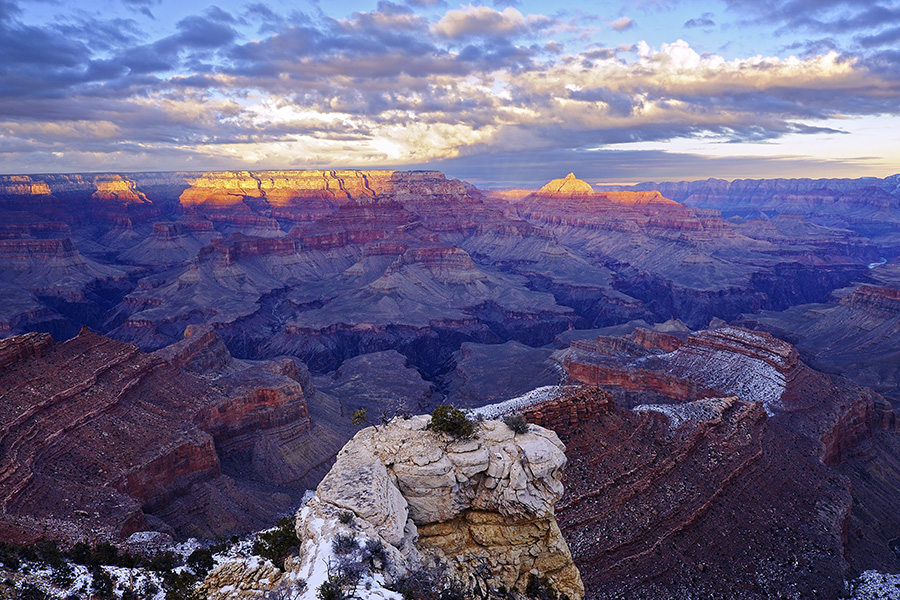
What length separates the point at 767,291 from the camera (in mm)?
185000

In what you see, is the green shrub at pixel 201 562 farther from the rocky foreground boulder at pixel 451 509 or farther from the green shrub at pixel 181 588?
the rocky foreground boulder at pixel 451 509

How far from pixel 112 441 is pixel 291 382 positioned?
2142 centimetres

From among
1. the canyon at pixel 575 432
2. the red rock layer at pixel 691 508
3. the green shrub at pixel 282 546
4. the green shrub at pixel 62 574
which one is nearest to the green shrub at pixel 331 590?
the canyon at pixel 575 432

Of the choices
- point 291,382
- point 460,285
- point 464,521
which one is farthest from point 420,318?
point 464,521

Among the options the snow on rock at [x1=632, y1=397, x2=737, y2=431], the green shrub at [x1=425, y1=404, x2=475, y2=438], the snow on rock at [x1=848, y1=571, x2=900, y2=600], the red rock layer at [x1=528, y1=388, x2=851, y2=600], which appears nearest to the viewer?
the green shrub at [x1=425, y1=404, x2=475, y2=438]

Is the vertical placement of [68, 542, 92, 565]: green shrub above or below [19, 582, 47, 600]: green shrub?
below

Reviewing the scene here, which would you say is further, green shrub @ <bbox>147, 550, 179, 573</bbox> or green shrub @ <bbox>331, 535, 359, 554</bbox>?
green shrub @ <bbox>147, 550, 179, 573</bbox>

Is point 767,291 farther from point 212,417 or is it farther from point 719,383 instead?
point 212,417

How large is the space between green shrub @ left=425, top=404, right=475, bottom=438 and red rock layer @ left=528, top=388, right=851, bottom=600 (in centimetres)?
1685

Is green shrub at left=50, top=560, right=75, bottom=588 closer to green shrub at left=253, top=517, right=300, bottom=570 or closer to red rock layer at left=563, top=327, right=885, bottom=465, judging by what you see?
green shrub at left=253, top=517, right=300, bottom=570

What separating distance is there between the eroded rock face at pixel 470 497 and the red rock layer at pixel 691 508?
1505 cm

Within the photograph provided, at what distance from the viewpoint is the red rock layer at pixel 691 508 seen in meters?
31.7

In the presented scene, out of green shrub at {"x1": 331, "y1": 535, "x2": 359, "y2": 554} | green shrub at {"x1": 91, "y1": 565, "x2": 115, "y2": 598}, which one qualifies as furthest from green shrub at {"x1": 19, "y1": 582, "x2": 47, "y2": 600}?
green shrub at {"x1": 331, "y1": 535, "x2": 359, "y2": 554}

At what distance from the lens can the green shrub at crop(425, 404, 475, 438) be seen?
19.8m
